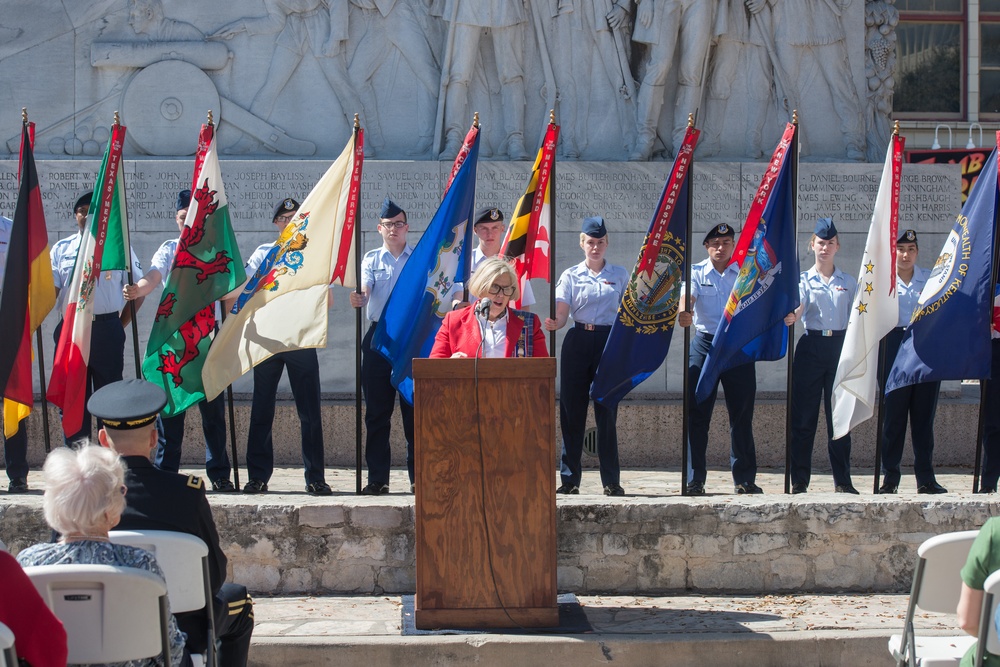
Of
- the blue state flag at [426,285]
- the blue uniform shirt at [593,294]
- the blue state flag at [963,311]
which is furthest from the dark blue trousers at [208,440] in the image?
the blue state flag at [963,311]

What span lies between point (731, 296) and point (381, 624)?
2.74 metres

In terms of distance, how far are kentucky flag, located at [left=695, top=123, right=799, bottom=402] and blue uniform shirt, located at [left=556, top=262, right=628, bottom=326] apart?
2.41ft

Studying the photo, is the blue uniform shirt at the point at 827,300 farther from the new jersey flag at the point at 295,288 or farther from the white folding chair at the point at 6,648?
the white folding chair at the point at 6,648

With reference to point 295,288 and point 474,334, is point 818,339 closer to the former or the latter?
point 474,334

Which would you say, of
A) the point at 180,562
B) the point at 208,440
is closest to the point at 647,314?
the point at 208,440

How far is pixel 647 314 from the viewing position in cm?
642

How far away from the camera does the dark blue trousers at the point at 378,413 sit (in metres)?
6.59

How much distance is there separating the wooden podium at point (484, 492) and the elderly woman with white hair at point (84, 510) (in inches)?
76.3

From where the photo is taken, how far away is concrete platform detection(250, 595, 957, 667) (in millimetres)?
4629

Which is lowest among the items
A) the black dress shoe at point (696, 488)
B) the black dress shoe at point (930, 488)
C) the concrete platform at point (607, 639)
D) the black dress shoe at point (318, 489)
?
the concrete platform at point (607, 639)

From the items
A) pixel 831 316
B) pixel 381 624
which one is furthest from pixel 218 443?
pixel 831 316

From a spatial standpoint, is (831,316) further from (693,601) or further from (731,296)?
(693,601)

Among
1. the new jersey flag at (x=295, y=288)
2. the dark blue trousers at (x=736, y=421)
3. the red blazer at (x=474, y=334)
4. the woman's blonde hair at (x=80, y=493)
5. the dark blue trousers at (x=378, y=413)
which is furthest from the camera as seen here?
the dark blue trousers at (x=736, y=421)

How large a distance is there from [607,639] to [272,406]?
9.86 ft
